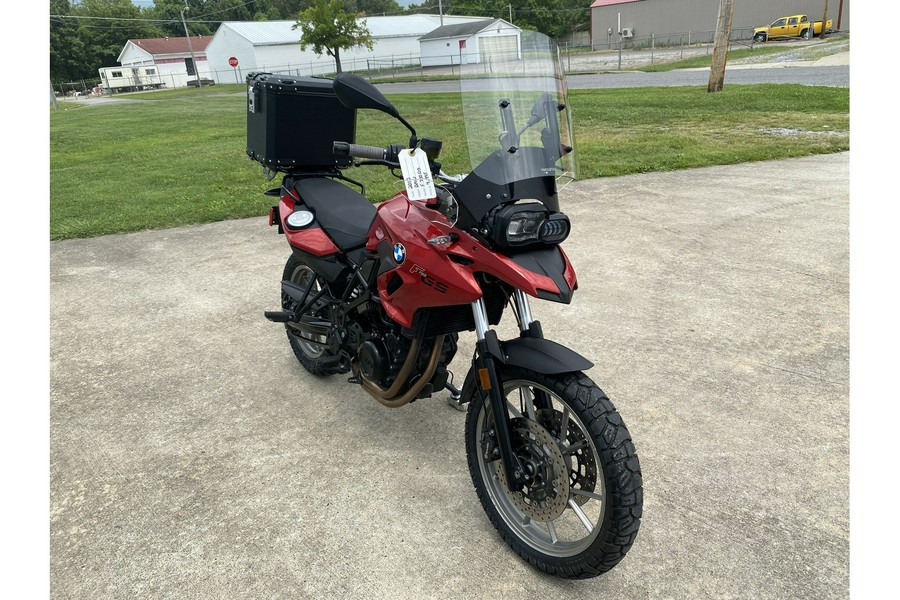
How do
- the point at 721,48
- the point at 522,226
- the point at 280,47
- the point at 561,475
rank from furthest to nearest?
the point at 280,47 < the point at 721,48 < the point at 561,475 < the point at 522,226

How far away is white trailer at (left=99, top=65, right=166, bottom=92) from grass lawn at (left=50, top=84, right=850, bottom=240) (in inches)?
2076

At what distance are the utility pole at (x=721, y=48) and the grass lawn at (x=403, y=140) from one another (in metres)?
0.36

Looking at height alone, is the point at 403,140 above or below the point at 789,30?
below

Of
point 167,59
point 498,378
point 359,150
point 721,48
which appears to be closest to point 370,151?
point 359,150

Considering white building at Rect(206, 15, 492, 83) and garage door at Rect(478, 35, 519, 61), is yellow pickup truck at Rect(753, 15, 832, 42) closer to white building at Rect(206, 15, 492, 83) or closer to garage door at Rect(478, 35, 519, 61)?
white building at Rect(206, 15, 492, 83)

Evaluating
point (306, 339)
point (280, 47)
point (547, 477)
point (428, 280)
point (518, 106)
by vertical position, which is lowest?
point (547, 477)

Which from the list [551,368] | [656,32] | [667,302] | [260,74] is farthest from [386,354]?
[656,32]

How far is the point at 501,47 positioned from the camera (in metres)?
2.14

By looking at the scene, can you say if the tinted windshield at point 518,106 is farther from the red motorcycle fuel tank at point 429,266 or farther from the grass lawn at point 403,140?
the red motorcycle fuel tank at point 429,266

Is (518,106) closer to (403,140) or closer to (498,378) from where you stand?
(403,140)

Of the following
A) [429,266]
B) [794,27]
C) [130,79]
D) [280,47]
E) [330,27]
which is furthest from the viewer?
[130,79]

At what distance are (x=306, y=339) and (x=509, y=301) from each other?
161 cm

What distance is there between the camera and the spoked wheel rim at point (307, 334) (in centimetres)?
356

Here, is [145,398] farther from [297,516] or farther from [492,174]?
[492,174]
